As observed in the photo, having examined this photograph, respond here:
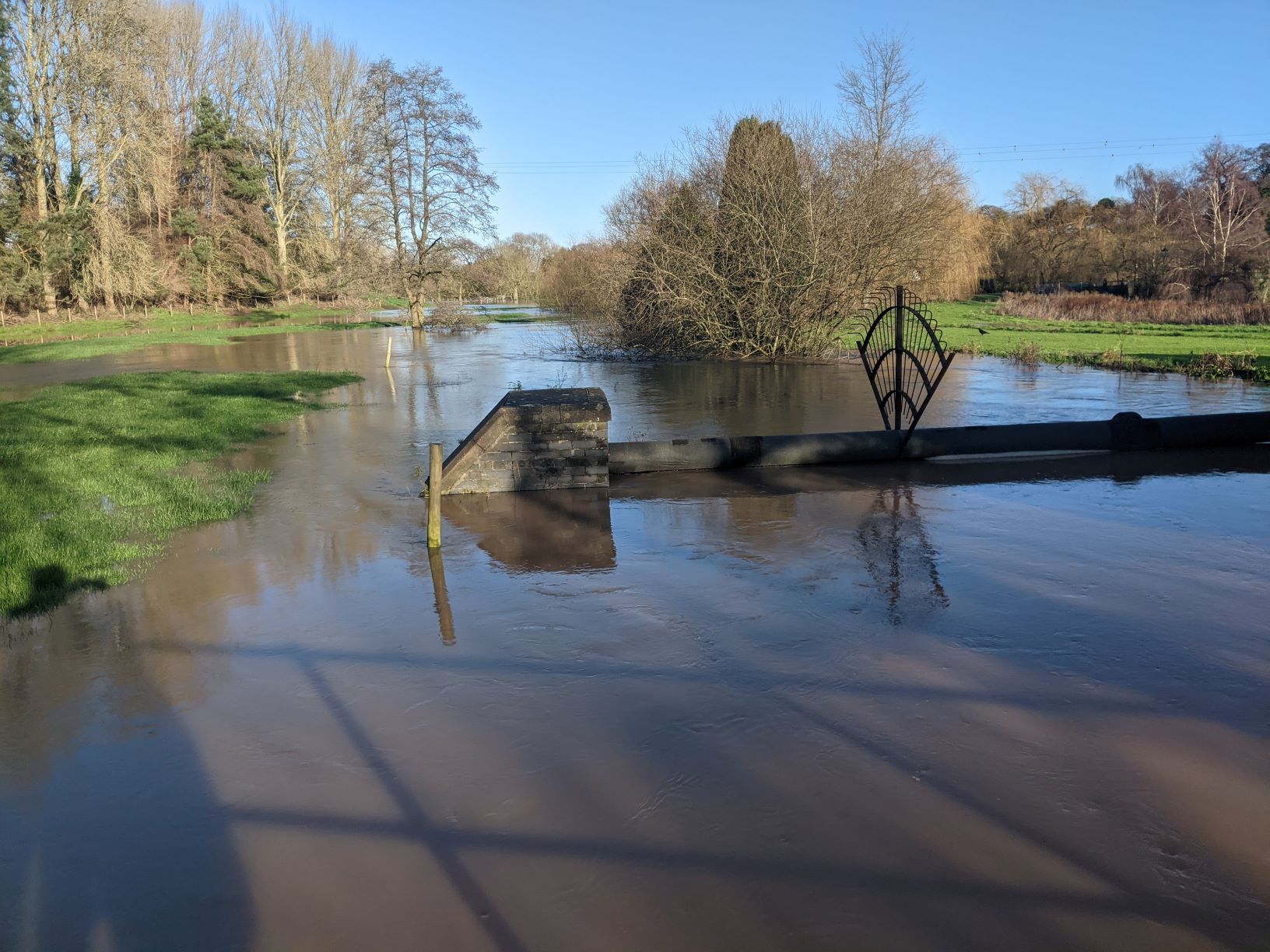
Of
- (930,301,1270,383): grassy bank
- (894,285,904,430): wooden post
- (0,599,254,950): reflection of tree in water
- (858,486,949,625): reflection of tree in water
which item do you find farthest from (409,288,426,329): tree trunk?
(0,599,254,950): reflection of tree in water

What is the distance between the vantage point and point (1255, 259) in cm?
4291

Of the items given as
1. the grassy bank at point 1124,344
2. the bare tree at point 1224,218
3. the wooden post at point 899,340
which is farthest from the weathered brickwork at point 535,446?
the bare tree at point 1224,218

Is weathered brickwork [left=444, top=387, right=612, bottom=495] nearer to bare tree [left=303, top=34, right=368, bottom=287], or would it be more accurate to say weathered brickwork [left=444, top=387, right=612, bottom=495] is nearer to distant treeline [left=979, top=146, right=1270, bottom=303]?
distant treeline [left=979, top=146, right=1270, bottom=303]

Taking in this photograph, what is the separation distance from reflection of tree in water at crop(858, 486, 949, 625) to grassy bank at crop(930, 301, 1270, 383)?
8114 mm

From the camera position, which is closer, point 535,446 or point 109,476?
point 535,446

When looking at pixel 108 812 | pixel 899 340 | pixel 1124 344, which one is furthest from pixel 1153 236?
pixel 108 812

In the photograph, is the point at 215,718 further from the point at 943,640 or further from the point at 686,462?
the point at 686,462

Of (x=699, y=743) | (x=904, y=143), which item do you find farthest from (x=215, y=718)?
(x=904, y=143)

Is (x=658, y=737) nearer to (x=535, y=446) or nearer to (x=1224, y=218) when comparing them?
(x=535, y=446)

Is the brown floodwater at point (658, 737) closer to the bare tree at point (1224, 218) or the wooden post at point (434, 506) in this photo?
the wooden post at point (434, 506)

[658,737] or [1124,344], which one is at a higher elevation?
[1124,344]

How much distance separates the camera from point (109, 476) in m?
9.59

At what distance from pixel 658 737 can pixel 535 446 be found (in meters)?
5.35

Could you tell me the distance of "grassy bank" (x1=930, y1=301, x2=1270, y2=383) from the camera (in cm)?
1984
